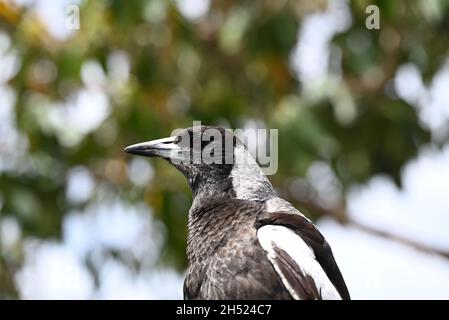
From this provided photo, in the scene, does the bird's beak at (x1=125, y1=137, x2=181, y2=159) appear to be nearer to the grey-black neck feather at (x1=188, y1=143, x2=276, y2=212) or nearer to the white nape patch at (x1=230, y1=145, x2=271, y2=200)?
the grey-black neck feather at (x1=188, y1=143, x2=276, y2=212)

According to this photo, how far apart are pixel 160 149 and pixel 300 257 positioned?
0.73m

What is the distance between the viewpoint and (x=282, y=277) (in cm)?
305

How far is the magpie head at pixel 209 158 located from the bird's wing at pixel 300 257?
30cm

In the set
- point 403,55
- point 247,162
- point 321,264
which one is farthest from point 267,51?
point 321,264

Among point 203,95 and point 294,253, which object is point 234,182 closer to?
point 294,253

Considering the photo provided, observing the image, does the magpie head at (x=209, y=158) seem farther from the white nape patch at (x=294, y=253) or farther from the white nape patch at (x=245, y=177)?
the white nape patch at (x=294, y=253)

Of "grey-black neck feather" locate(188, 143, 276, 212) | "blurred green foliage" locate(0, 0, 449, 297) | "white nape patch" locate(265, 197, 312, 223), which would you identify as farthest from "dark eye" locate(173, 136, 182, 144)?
"blurred green foliage" locate(0, 0, 449, 297)

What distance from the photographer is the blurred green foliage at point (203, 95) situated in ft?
19.0

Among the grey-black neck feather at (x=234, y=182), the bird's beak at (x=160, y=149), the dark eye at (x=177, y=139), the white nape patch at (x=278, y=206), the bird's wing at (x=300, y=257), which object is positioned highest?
the dark eye at (x=177, y=139)

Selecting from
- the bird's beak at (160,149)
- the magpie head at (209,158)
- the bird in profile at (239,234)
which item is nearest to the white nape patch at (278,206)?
the bird in profile at (239,234)

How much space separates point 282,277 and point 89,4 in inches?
111

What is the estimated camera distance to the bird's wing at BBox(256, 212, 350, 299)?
10.0 feet
